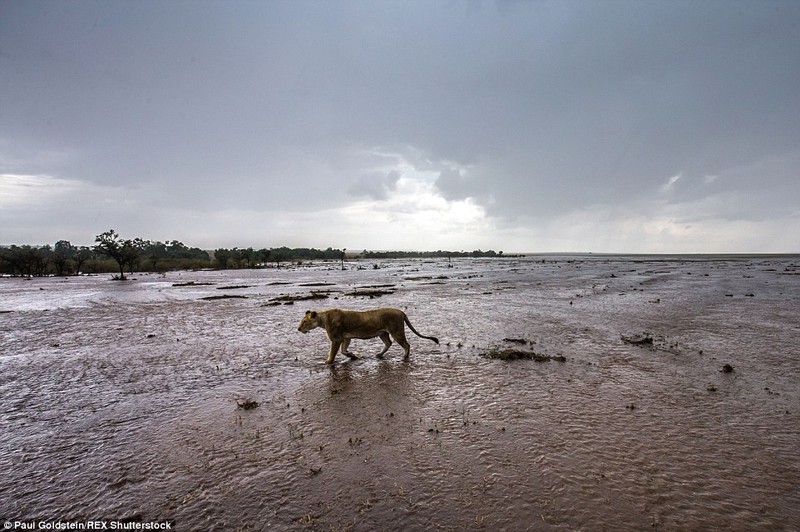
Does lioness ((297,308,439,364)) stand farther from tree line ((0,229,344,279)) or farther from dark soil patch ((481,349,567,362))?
tree line ((0,229,344,279))

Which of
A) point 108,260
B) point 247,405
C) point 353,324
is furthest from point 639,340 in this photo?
point 108,260

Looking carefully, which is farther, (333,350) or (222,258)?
(222,258)

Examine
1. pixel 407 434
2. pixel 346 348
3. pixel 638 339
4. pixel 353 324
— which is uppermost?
pixel 353 324

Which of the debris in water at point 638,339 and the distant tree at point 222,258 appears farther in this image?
the distant tree at point 222,258

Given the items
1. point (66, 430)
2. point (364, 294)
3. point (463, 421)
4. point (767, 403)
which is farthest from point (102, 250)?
point (767, 403)

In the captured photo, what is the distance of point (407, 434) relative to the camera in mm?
6168

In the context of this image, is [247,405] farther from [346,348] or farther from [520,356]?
[520,356]

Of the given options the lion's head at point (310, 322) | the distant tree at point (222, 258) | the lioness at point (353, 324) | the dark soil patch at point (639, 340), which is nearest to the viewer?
the lioness at point (353, 324)

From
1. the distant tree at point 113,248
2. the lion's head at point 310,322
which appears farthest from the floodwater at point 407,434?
the distant tree at point 113,248

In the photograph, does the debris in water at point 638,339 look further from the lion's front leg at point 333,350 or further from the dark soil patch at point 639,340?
the lion's front leg at point 333,350

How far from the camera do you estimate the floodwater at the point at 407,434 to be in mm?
4340

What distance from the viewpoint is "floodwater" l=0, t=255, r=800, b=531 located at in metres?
4.34

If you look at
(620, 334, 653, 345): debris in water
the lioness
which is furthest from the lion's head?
(620, 334, 653, 345): debris in water

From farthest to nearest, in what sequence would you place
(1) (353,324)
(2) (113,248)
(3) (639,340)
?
(2) (113,248) < (3) (639,340) < (1) (353,324)
